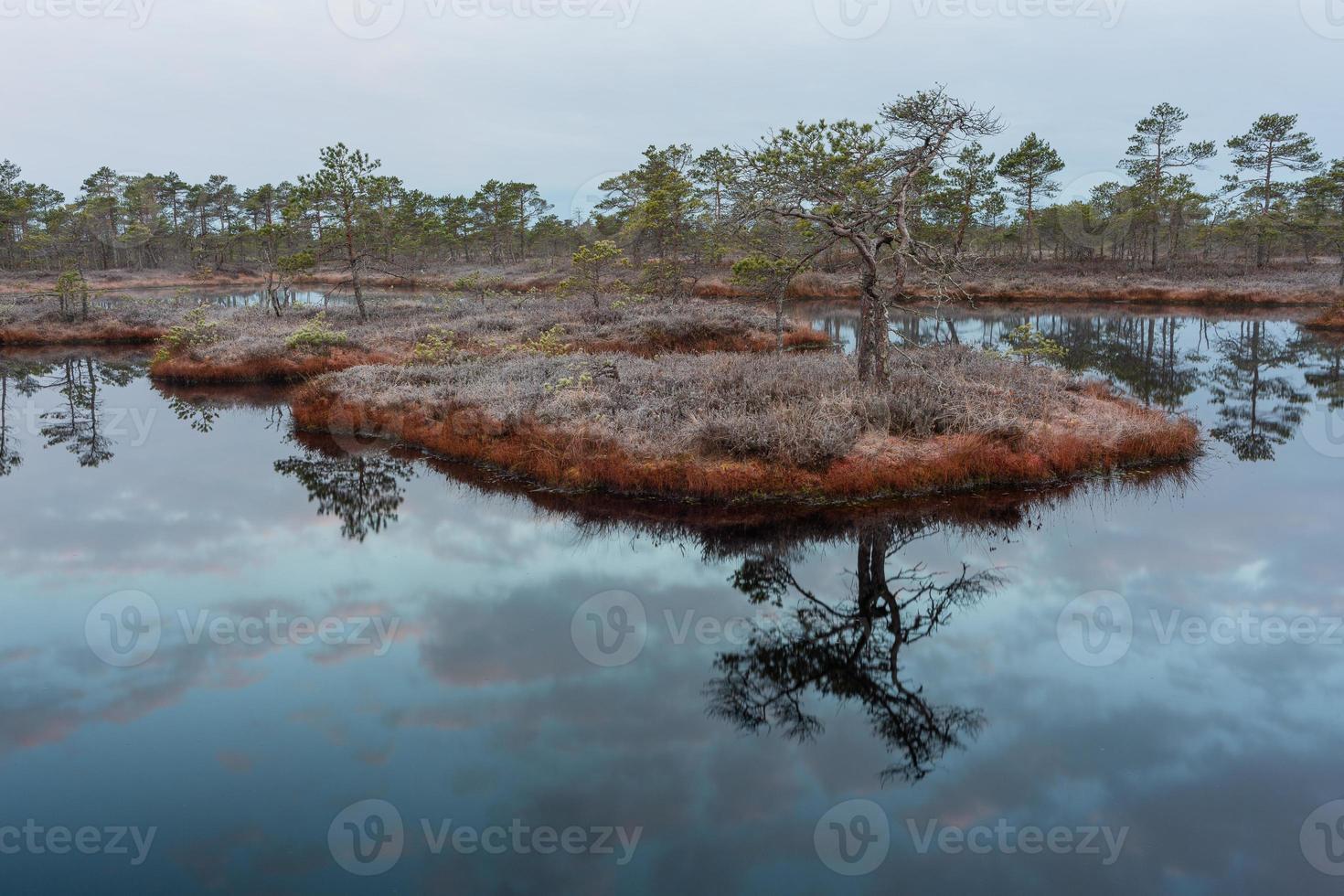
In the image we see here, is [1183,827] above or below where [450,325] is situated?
below

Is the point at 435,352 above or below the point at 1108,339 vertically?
below

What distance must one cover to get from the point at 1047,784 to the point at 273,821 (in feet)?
23.9

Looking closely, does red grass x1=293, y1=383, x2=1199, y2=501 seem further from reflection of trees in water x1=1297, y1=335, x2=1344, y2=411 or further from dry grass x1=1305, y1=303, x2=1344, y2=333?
dry grass x1=1305, y1=303, x2=1344, y2=333

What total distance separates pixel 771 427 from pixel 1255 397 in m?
19.4

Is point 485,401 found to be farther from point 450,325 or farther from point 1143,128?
point 1143,128

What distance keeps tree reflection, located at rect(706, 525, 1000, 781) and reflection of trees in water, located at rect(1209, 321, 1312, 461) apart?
39.7 ft

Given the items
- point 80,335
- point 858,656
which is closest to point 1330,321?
point 858,656

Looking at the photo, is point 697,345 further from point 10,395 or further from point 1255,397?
point 10,395

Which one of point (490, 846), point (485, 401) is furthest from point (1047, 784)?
point (485, 401)

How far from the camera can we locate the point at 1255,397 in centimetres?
2391

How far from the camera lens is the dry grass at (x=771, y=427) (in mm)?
14922

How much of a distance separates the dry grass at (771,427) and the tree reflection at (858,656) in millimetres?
3110

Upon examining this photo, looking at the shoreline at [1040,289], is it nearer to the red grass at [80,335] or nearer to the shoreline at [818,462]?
the red grass at [80,335]

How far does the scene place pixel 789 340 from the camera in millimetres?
34062
